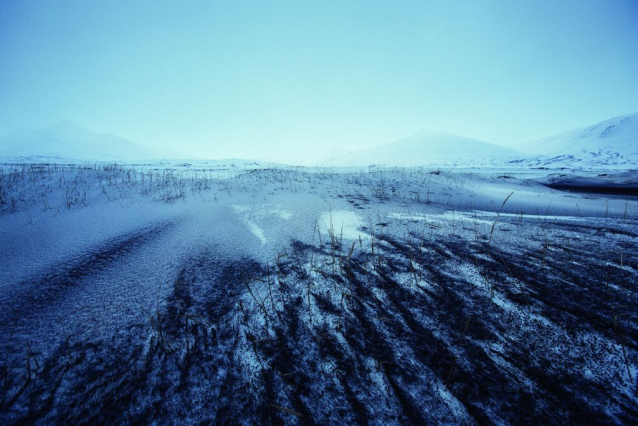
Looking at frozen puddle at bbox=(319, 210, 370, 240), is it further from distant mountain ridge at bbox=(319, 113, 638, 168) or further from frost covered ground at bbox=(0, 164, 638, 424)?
distant mountain ridge at bbox=(319, 113, 638, 168)

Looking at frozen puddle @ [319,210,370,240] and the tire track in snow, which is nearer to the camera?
the tire track in snow

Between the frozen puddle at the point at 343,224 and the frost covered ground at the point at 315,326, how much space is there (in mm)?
91

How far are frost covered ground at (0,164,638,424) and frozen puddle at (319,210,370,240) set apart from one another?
3.6 inches

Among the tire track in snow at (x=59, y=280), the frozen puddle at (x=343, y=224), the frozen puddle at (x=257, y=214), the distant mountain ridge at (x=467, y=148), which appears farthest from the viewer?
the distant mountain ridge at (x=467, y=148)

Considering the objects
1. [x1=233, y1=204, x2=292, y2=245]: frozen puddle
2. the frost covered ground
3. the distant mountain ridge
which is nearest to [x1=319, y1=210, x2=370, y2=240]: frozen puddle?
the frost covered ground

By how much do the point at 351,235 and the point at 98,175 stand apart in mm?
7208

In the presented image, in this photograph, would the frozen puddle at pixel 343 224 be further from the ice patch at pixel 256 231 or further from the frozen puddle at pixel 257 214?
the ice patch at pixel 256 231

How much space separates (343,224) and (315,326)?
2069 millimetres

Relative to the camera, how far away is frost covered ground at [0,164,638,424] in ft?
3.01

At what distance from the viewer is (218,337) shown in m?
1.27

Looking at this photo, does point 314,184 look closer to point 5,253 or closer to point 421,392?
point 5,253

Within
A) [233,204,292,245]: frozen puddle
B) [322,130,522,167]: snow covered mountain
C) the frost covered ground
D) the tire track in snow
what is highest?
[322,130,522,167]: snow covered mountain

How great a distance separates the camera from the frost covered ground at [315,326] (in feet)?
3.01

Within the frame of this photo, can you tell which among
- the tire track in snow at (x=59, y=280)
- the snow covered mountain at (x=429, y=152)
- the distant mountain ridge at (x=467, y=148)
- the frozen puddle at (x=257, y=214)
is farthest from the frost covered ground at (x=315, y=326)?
the snow covered mountain at (x=429, y=152)
